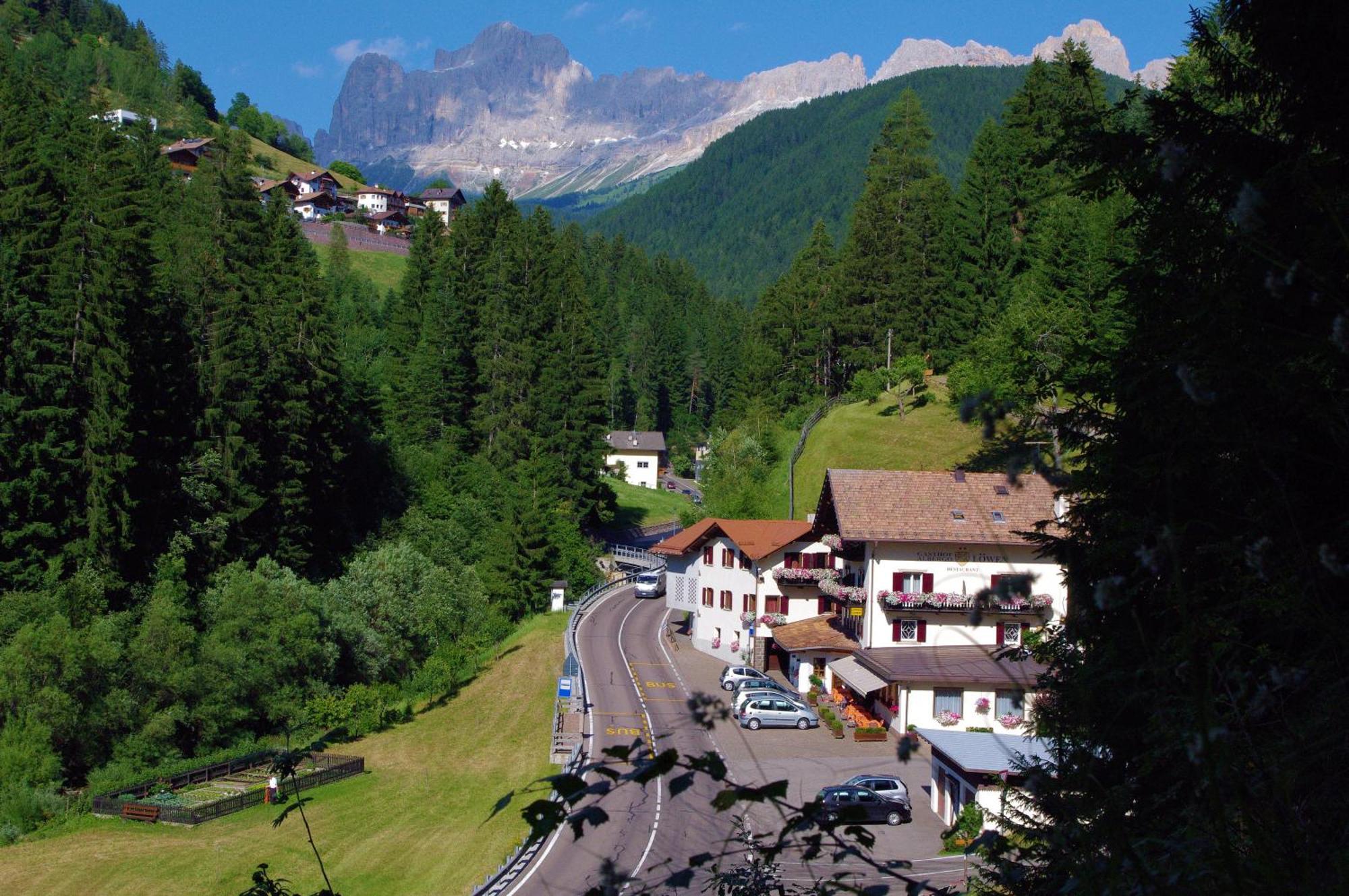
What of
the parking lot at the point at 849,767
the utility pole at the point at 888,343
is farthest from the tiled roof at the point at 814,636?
the utility pole at the point at 888,343

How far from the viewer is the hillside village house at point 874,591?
34.0 metres

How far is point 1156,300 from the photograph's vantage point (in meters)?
8.29

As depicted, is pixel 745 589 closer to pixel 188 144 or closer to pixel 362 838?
pixel 362 838

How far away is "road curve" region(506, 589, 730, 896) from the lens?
117 inches

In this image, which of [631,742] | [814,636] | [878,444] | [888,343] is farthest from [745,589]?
[631,742]

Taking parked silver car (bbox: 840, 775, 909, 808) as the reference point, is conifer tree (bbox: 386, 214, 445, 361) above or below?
above

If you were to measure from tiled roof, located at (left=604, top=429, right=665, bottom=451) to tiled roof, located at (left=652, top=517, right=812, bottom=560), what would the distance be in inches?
2391

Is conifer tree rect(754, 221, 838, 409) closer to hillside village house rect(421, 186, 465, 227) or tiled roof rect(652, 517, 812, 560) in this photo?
tiled roof rect(652, 517, 812, 560)

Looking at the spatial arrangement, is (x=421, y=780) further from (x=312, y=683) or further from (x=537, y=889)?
(x=537, y=889)

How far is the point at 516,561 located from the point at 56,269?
88.8 ft

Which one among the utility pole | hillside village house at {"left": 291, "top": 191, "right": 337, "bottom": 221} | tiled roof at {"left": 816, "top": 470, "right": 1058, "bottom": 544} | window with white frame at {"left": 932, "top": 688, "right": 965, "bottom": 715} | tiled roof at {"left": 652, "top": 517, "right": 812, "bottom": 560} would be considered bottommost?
window with white frame at {"left": 932, "top": 688, "right": 965, "bottom": 715}

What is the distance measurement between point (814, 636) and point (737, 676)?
344cm

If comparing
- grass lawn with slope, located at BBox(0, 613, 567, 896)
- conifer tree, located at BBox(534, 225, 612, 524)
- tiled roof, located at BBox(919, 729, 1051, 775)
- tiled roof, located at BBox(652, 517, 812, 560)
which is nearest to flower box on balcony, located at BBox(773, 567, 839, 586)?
tiled roof, located at BBox(652, 517, 812, 560)

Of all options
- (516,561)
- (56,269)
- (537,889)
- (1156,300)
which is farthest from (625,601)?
(1156,300)
